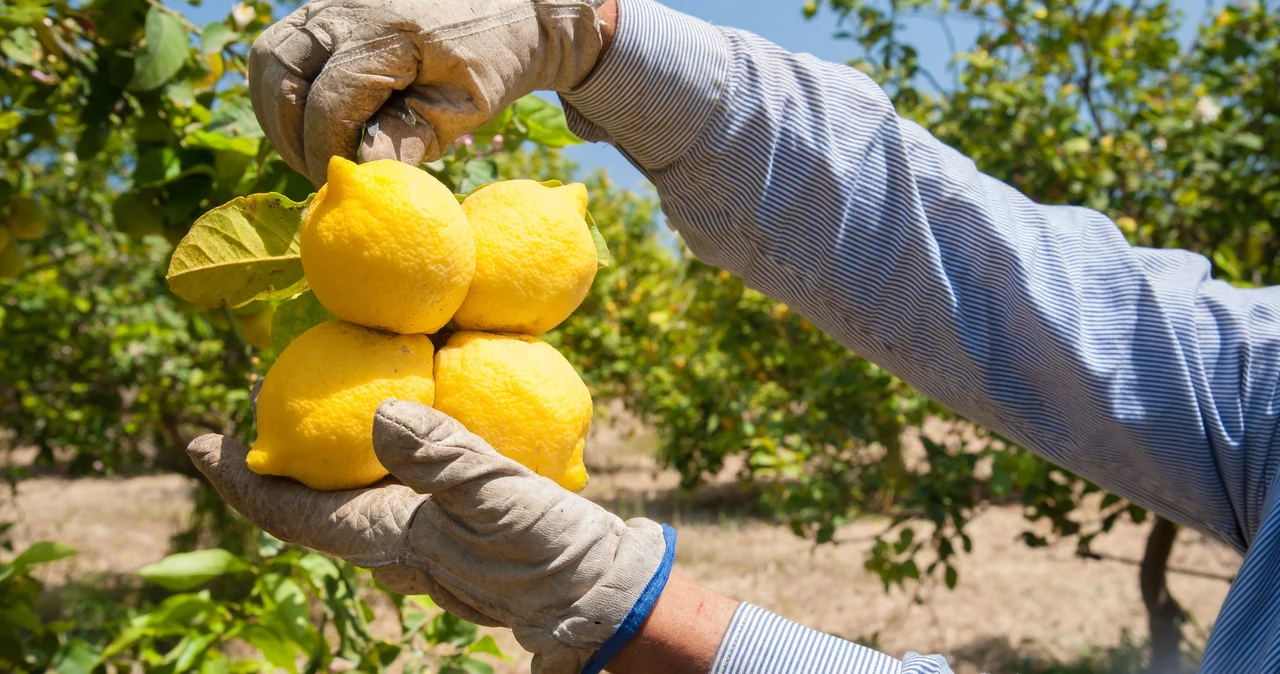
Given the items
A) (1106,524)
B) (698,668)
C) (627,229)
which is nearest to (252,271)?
(698,668)

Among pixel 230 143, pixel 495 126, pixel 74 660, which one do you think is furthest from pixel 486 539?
pixel 74 660

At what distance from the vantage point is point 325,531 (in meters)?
0.89

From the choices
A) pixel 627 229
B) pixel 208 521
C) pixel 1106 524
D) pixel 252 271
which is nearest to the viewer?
pixel 252 271

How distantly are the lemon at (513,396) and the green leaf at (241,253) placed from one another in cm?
21

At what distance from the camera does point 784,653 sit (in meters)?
0.89

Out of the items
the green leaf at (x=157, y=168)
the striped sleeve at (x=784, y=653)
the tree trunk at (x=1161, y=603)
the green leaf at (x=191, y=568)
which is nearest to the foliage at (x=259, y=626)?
the green leaf at (x=191, y=568)

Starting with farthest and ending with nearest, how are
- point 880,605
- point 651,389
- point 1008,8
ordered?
point 651,389 < point 880,605 < point 1008,8

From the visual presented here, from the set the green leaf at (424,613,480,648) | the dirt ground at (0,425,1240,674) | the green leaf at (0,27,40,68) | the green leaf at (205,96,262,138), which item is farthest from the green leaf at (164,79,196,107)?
the dirt ground at (0,425,1240,674)

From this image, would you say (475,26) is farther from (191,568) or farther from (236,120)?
(191,568)

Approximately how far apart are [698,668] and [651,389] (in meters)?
6.04

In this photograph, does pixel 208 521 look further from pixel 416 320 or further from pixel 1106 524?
pixel 416 320

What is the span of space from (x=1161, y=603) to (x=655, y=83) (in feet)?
12.3

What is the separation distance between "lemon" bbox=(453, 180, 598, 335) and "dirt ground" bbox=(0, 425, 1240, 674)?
2.61 metres

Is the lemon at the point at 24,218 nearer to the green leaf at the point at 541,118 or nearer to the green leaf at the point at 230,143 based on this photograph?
the green leaf at the point at 230,143
